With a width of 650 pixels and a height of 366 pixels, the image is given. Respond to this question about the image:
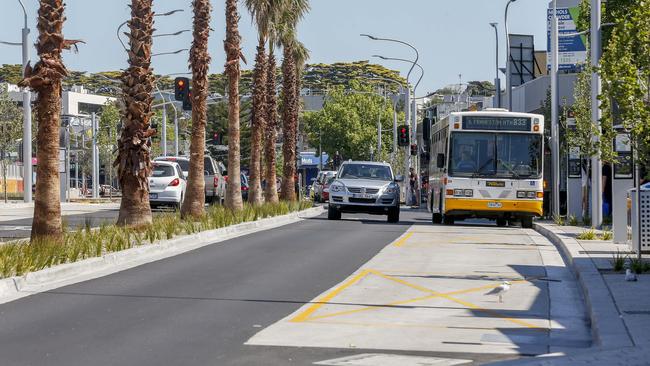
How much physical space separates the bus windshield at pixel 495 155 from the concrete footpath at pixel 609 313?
504 inches

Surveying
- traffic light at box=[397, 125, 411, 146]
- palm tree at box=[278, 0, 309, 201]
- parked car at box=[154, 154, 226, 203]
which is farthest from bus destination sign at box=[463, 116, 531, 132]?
traffic light at box=[397, 125, 411, 146]

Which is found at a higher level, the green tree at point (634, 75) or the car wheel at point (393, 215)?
the green tree at point (634, 75)

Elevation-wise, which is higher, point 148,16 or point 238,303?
point 148,16

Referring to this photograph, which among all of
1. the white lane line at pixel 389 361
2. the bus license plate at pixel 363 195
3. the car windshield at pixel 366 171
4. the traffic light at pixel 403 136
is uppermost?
the traffic light at pixel 403 136

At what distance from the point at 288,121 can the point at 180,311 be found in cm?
4166

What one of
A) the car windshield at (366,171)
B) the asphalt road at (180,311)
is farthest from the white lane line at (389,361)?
the car windshield at (366,171)

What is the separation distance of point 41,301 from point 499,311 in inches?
210

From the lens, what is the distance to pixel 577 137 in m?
36.8

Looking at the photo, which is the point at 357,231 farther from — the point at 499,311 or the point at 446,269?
the point at 499,311

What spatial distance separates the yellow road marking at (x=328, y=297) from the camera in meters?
13.6

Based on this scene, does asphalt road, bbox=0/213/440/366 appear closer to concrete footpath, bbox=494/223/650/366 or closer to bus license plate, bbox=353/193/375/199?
concrete footpath, bbox=494/223/650/366

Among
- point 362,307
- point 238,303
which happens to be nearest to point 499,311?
point 362,307

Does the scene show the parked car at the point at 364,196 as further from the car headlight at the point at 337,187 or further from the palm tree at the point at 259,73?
the palm tree at the point at 259,73

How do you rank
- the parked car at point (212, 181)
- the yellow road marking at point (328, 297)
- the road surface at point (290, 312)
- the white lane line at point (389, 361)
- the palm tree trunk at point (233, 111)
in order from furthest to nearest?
the parked car at point (212, 181), the palm tree trunk at point (233, 111), the yellow road marking at point (328, 297), the road surface at point (290, 312), the white lane line at point (389, 361)
